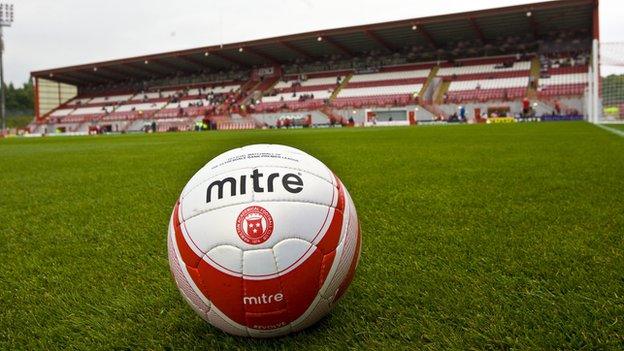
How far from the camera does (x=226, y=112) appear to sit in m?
44.9

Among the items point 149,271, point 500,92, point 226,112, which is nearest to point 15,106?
point 226,112

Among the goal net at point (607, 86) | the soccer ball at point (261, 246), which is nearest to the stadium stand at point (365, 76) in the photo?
the goal net at point (607, 86)

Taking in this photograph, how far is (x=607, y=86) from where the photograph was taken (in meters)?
23.1

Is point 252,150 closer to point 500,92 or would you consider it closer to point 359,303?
point 359,303

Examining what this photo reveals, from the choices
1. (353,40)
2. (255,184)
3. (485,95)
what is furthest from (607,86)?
(255,184)

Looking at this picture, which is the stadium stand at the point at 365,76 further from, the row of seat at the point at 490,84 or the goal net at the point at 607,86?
the goal net at the point at 607,86

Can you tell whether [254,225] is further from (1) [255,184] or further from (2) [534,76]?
(2) [534,76]

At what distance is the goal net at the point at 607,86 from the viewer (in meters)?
19.3

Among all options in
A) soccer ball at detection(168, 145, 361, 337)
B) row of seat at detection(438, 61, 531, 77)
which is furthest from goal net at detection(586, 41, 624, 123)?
soccer ball at detection(168, 145, 361, 337)

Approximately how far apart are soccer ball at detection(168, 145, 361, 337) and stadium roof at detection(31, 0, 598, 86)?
3517cm

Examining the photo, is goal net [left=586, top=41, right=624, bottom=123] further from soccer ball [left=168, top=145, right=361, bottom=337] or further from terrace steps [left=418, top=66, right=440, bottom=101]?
soccer ball [left=168, top=145, right=361, bottom=337]

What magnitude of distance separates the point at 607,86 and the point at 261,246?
26.2 metres

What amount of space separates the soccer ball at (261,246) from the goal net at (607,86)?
20.8 m

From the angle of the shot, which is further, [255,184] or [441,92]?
[441,92]
